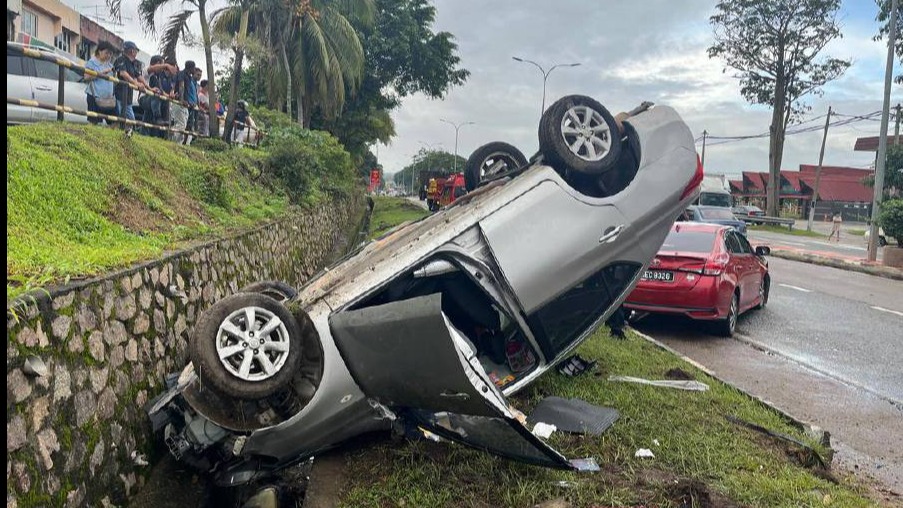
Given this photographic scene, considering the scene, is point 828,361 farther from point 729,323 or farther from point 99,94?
point 99,94

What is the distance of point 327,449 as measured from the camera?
432cm

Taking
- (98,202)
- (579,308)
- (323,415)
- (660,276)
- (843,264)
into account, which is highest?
(98,202)

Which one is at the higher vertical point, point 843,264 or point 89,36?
point 89,36

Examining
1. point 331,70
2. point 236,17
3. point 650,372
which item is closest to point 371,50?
point 331,70

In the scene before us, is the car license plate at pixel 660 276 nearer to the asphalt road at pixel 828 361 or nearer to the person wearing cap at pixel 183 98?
the asphalt road at pixel 828 361

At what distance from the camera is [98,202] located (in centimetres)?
620

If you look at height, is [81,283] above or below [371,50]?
below

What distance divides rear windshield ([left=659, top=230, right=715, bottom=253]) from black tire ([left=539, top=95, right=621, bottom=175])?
12.6 feet

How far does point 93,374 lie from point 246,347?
91 cm

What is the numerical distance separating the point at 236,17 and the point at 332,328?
17.1 m

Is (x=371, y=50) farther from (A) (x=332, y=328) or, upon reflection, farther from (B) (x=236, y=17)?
(A) (x=332, y=328)

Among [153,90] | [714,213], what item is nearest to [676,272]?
[153,90]

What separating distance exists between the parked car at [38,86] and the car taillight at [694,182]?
25.4ft

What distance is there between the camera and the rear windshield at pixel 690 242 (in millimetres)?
9062
